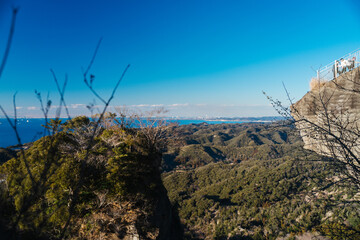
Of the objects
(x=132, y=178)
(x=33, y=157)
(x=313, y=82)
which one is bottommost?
(x=132, y=178)

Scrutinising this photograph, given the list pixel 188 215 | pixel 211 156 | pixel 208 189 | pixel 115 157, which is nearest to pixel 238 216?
pixel 188 215

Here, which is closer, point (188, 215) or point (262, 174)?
point (188, 215)

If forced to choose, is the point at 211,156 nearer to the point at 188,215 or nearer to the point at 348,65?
the point at 188,215

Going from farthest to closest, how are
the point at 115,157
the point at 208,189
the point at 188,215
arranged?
the point at 208,189 → the point at 188,215 → the point at 115,157

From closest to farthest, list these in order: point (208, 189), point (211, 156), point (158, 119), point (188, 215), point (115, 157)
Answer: point (115, 157) < point (158, 119) < point (188, 215) < point (208, 189) < point (211, 156)

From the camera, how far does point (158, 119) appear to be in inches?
398

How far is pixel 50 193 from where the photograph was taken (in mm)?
5727

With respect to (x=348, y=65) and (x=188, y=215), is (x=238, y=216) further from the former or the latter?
(x=348, y=65)

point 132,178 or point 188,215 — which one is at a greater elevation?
point 132,178

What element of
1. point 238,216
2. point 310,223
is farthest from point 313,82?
point 238,216

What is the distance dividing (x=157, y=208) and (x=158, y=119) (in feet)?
15.7

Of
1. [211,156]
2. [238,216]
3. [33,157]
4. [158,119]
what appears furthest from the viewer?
[211,156]

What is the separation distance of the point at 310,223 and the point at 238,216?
12203 mm

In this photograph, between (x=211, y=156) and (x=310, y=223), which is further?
(x=211, y=156)
